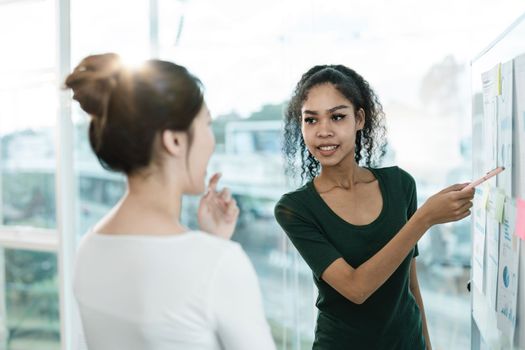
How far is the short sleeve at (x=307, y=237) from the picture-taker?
144 cm

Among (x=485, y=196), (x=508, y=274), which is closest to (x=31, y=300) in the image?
(x=485, y=196)

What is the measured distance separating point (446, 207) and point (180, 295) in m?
0.69

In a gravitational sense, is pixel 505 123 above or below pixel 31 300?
above

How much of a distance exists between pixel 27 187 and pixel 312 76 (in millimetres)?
2602

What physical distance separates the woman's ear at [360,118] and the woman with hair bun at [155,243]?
0.73 metres

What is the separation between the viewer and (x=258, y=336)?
3.04 ft

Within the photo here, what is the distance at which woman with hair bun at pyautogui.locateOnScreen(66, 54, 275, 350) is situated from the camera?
2.98 ft

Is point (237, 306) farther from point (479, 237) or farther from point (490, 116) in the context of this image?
point (479, 237)

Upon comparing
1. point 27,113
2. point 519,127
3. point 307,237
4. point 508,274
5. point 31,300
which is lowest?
point 31,300

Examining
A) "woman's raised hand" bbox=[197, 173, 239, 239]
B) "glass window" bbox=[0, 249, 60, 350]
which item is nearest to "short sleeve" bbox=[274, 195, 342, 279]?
"woman's raised hand" bbox=[197, 173, 239, 239]

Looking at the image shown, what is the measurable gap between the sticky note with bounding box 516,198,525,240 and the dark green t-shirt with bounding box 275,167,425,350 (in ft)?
0.92

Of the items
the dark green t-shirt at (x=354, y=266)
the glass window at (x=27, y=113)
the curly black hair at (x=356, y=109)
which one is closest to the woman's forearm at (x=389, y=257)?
the dark green t-shirt at (x=354, y=266)

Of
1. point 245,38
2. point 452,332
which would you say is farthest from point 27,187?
point 452,332

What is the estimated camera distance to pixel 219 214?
3.72 feet
